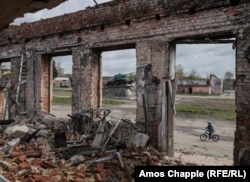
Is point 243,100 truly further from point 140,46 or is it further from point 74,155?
point 74,155

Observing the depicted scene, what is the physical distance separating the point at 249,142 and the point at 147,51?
11.4 feet

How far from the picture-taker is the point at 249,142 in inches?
235

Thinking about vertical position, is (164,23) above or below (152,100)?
above

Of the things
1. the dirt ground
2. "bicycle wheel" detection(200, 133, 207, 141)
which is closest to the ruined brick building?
the dirt ground

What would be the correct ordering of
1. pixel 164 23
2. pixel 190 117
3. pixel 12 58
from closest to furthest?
1. pixel 164 23
2. pixel 12 58
3. pixel 190 117

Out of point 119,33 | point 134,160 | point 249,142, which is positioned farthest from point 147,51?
point 249,142

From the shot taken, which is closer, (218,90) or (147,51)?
(147,51)

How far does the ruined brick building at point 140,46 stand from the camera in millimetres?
6141

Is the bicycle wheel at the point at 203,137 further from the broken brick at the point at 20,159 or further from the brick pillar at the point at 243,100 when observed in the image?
the broken brick at the point at 20,159

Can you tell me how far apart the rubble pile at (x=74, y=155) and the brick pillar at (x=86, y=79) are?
3.46 ft

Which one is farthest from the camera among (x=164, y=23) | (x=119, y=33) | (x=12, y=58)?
(x=12, y=58)

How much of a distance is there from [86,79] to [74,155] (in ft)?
10.4

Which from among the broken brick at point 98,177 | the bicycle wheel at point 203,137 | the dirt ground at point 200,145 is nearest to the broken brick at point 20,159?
the broken brick at point 98,177

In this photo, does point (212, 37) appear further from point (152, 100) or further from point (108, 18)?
point (108, 18)
